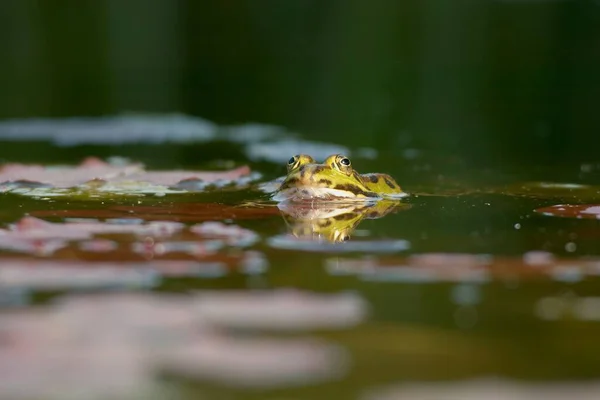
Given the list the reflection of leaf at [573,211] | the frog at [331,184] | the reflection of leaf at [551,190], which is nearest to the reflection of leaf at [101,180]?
the frog at [331,184]

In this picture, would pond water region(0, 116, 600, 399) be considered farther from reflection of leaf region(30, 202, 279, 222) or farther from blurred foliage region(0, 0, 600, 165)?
blurred foliage region(0, 0, 600, 165)

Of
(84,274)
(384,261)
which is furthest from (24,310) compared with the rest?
(384,261)

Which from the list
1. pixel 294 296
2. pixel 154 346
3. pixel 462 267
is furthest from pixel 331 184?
pixel 154 346

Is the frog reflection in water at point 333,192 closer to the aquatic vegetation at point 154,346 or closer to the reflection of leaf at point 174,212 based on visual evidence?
the reflection of leaf at point 174,212

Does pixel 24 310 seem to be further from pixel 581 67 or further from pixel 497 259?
pixel 581 67

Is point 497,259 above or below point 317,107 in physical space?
below

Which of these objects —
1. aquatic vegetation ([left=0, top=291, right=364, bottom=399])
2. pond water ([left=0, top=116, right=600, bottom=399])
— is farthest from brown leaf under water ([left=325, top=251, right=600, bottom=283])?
aquatic vegetation ([left=0, top=291, right=364, bottom=399])

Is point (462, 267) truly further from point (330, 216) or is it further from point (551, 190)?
point (551, 190)
